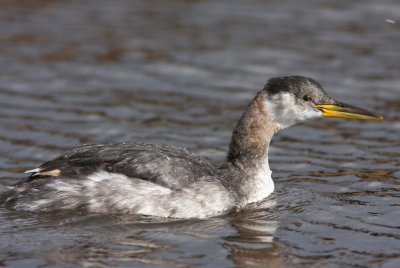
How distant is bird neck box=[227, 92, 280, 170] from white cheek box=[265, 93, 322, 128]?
0.07 metres

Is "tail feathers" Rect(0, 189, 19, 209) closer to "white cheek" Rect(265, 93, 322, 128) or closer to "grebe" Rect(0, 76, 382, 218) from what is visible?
"grebe" Rect(0, 76, 382, 218)

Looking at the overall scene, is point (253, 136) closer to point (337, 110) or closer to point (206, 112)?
point (337, 110)

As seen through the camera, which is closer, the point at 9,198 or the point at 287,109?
the point at 9,198

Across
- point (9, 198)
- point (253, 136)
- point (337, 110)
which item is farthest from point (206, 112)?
point (9, 198)

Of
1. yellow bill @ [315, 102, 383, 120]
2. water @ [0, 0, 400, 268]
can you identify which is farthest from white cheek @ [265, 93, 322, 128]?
water @ [0, 0, 400, 268]

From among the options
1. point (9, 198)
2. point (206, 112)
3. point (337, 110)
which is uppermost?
point (337, 110)

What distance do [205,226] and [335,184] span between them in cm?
207

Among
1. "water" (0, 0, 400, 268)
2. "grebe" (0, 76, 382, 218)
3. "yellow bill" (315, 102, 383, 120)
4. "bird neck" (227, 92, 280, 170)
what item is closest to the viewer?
"water" (0, 0, 400, 268)

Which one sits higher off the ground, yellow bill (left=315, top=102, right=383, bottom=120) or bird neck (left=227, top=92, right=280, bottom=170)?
yellow bill (left=315, top=102, right=383, bottom=120)

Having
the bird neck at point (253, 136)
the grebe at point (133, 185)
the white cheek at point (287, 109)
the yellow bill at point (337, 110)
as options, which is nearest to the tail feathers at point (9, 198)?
the grebe at point (133, 185)

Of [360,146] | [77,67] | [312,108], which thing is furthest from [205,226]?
[77,67]

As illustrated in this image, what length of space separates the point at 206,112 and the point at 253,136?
290cm

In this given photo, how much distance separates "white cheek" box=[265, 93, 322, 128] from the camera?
31.3 ft

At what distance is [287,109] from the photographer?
376 inches
